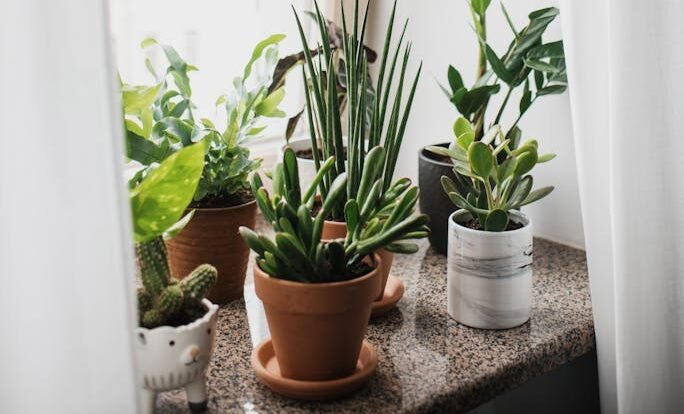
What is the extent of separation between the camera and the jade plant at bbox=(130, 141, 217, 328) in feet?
2.52

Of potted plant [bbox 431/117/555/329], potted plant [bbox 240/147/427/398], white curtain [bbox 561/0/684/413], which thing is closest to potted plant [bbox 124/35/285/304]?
potted plant [bbox 240/147/427/398]

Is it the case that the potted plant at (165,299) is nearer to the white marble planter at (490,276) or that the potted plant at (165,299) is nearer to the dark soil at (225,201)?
the dark soil at (225,201)

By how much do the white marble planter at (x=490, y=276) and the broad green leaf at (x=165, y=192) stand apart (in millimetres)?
390

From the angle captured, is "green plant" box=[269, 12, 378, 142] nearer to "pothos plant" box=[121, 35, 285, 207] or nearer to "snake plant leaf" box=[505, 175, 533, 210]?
"pothos plant" box=[121, 35, 285, 207]

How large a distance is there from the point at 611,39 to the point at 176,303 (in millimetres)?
572

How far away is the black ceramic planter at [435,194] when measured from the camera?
1.21 meters

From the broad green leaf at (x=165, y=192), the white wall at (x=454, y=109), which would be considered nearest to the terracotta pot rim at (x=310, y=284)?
the broad green leaf at (x=165, y=192)

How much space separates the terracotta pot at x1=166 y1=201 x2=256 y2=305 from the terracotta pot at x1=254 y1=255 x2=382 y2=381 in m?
0.19

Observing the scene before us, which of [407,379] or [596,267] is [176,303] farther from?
[596,267]

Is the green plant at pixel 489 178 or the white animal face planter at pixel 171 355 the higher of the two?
the green plant at pixel 489 178

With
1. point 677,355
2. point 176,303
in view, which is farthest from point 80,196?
point 677,355

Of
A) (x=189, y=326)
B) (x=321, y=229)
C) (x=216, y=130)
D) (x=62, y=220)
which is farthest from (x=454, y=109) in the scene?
(x=62, y=220)

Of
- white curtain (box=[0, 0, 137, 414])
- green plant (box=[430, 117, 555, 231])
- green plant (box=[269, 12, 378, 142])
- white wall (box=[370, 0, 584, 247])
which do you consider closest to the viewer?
white curtain (box=[0, 0, 137, 414])

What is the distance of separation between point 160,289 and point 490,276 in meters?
0.42
